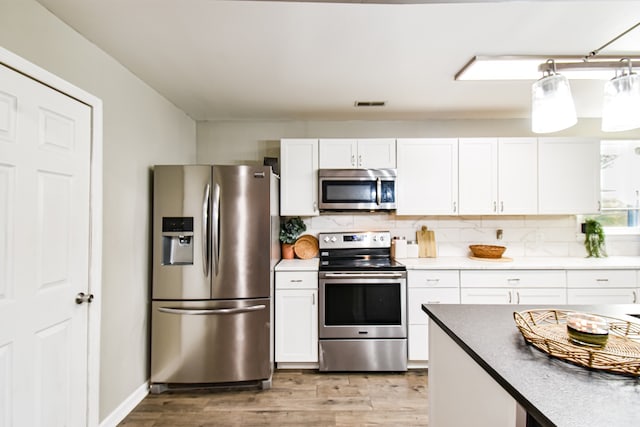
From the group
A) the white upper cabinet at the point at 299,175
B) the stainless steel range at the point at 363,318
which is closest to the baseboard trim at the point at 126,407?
the stainless steel range at the point at 363,318

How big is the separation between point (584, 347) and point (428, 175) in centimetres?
241

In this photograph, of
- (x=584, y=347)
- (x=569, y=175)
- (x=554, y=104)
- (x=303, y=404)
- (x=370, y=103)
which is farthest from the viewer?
(x=569, y=175)

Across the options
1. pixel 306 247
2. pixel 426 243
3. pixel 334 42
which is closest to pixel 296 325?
pixel 306 247

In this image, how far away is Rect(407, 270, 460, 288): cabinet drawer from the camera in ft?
9.78

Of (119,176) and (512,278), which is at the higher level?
(119,176)

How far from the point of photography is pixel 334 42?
6.50ft

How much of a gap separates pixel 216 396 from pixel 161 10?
8.50 ft

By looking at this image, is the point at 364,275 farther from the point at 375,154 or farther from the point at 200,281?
the point at 200,281

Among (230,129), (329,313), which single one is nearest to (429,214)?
(329,313)

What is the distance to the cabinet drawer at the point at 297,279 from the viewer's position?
2955 mm

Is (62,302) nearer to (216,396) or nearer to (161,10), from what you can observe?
(216,396)

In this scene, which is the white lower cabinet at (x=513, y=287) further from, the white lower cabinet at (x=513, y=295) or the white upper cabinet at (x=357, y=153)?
the white upper cabinet at (x=357, y=153)

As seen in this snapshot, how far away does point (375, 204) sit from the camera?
3.27m

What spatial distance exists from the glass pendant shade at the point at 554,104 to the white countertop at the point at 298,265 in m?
2.13
